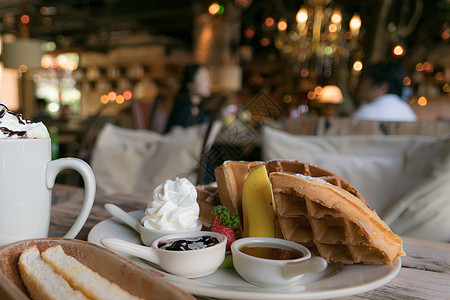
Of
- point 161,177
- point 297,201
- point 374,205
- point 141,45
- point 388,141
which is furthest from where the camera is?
point 141,45

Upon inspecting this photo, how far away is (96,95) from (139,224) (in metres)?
13.6

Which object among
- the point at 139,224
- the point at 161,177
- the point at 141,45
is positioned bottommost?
the point at 161,177

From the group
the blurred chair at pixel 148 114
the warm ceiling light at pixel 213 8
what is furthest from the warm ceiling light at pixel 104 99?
the blurred chair at pixel 148 114

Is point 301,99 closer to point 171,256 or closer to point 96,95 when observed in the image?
point 96,95

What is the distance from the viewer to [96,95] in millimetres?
13406

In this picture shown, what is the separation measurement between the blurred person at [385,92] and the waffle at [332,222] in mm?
3095

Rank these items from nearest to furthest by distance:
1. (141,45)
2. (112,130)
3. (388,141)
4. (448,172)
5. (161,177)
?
(448,172) → (388,141) → (161,177) → (112,130) → (141,45)

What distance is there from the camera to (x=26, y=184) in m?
0.64

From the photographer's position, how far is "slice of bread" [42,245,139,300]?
1.47ft

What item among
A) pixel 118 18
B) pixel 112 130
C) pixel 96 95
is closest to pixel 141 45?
pixel 118 18

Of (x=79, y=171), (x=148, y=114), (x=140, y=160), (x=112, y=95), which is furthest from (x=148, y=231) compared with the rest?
(x=112, y=95)

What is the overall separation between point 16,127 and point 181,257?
0.37m

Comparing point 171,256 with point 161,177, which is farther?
point 161,177

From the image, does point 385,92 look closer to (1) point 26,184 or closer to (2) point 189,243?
(2) point 189,243
